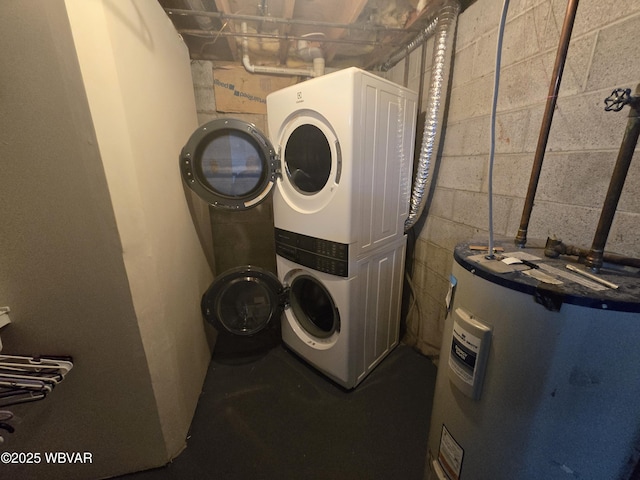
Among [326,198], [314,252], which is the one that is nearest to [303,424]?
[314,252]

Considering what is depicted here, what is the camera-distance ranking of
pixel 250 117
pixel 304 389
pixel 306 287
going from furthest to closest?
pixel 250 117, pixel 306 287, pixel 304 389

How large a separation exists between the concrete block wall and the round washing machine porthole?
0.75 m

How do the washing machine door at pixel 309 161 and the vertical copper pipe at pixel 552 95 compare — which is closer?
the vertical copper pipe at pixel 552 95

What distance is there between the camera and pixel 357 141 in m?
1.08

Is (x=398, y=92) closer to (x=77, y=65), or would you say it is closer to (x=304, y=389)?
(x=77, y=65)

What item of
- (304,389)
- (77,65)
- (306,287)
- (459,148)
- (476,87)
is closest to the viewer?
(77,65)

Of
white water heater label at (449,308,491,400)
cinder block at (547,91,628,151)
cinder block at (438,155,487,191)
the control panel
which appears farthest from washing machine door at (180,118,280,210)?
cinder block at (547,91,628,151)

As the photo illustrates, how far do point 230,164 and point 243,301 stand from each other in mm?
876

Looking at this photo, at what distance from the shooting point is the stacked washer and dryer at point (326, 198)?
112 centimetres

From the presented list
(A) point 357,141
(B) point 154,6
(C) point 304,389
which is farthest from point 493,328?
(B) point 154,6

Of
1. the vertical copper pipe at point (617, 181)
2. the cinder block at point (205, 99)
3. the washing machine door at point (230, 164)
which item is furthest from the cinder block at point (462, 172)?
the cinder block at point (205, 99)

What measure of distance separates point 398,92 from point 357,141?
419 mm

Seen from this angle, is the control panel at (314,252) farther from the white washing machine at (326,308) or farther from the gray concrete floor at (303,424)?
the gray concrete floor at (303,424)

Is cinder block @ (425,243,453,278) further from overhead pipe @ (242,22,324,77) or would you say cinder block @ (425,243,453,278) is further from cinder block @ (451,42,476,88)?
overhead pipe @ (242,22,324,77)
